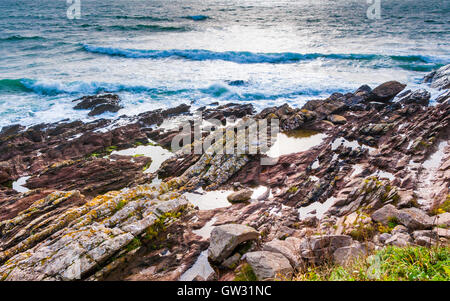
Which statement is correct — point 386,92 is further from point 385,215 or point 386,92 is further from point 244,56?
point 244,56

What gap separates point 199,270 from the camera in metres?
6.97

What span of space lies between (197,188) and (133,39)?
38138 mm

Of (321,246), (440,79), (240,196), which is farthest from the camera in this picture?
(440,79)

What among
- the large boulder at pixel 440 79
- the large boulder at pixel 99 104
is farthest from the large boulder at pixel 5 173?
the large boulder at pixel 440 79

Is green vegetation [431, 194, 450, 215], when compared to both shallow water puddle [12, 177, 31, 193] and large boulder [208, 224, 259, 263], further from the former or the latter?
shallow water puddle [12, 177, 31, 193]

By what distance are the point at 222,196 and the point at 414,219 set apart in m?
6.74

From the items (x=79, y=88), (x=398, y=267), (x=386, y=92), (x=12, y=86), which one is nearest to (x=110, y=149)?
(x=79, y=88)

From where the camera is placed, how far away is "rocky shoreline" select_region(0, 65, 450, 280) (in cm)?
654

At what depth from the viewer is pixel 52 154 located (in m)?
14.2

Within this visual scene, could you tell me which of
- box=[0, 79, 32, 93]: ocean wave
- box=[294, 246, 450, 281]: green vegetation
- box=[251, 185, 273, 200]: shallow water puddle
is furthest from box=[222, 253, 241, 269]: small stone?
box=[0, 79, 32, 93]: ocean wave

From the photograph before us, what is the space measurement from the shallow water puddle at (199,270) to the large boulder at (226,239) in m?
0.30

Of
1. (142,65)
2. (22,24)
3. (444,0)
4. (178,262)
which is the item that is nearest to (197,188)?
(178,262)

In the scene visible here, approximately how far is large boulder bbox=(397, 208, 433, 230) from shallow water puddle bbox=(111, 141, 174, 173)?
10961 mm

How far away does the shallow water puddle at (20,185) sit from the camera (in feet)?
39.1
